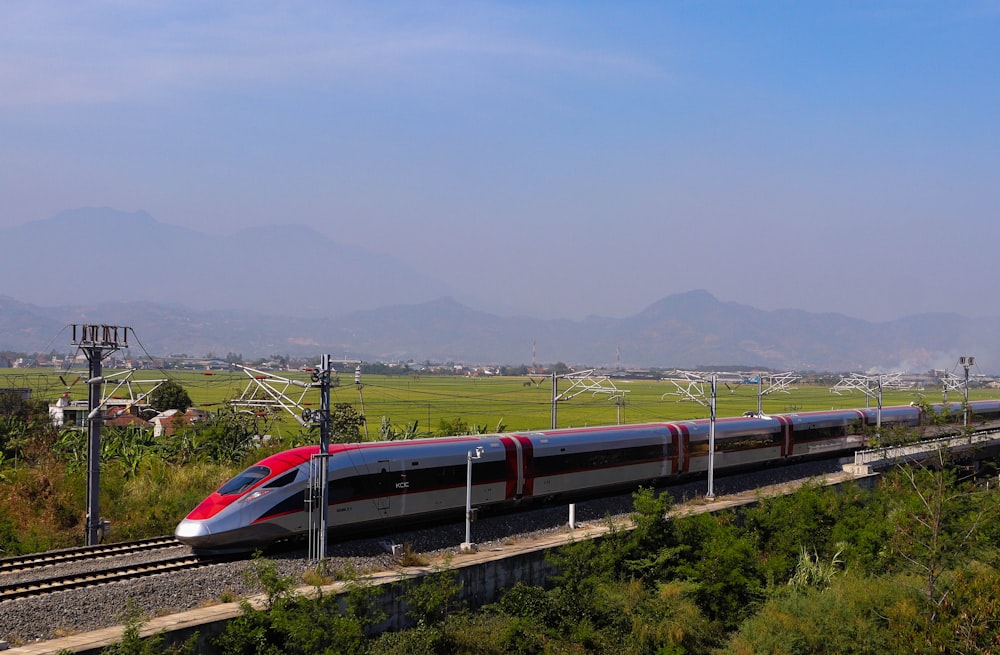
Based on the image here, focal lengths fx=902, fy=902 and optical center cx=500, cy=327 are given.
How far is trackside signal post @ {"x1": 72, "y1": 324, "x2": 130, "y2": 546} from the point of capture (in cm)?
2431

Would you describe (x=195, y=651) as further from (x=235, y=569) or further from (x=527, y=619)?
(x=527, y=619)

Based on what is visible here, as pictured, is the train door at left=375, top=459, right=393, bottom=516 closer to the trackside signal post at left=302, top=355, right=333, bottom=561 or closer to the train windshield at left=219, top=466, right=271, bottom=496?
the trackside signal post at left=302, top=355, right=333, bottom=561

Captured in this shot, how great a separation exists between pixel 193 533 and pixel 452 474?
8.13 meters

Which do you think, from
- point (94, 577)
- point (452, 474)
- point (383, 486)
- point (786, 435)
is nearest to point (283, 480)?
point (383, 486)

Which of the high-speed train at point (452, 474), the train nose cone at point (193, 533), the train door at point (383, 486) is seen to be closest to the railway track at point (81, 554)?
the high-speed train at point (452, 474)

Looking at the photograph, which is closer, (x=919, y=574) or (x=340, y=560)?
(x=340, y=560)

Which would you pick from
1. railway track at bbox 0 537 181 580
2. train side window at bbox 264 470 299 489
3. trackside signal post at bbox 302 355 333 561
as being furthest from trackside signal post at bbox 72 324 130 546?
trackside signal post at bbox 302 355 333 561

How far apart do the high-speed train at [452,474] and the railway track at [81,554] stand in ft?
8.27

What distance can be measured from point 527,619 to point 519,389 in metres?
138

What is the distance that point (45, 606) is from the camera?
17.5 m

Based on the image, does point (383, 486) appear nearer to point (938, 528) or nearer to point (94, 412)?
point (94, 412)

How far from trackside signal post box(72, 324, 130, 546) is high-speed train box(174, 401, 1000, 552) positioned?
3.72 meters

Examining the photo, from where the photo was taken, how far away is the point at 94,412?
24.2m

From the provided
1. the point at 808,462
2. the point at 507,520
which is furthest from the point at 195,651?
the point at 808,462
